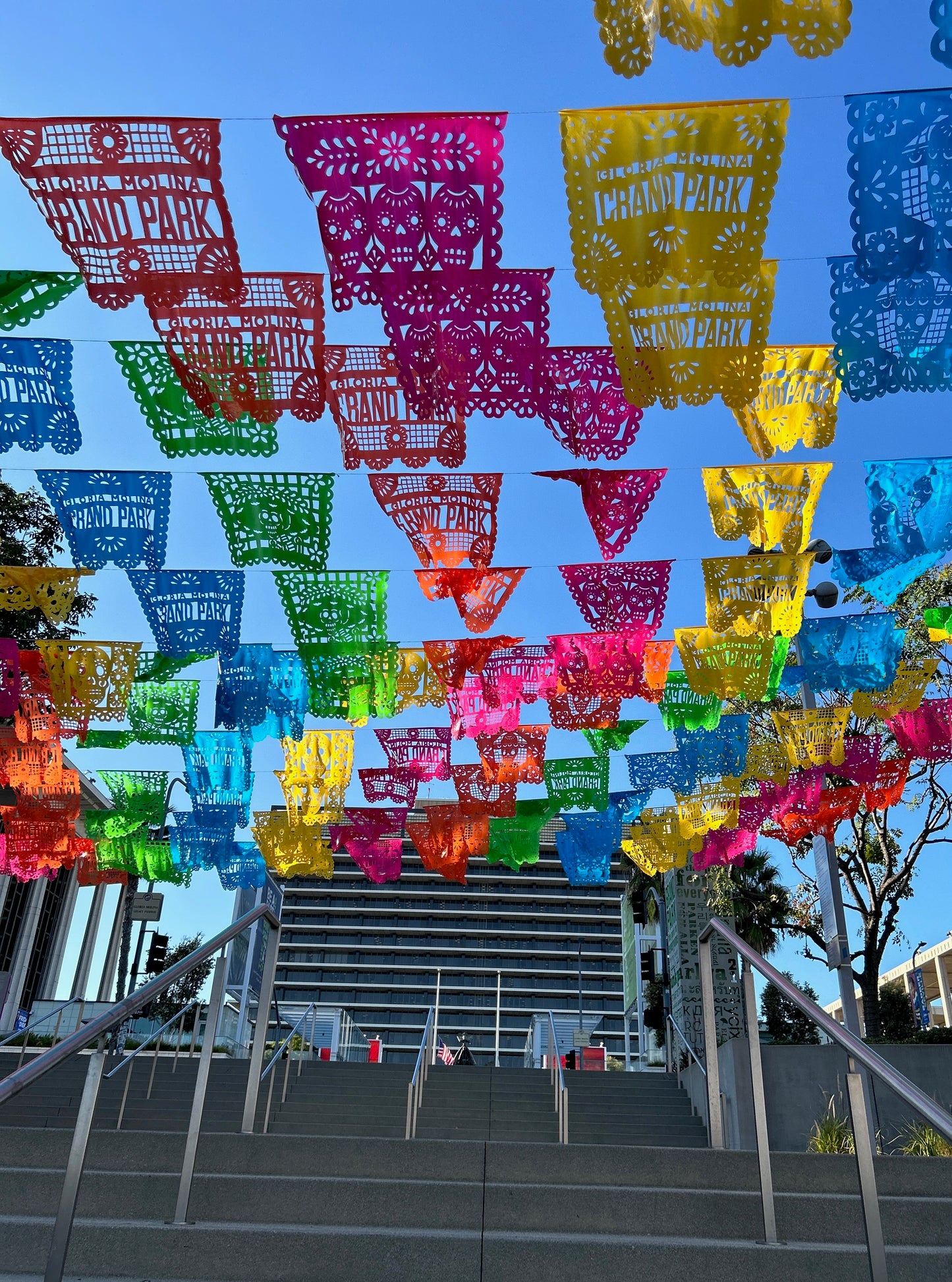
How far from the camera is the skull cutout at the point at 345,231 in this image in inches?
147

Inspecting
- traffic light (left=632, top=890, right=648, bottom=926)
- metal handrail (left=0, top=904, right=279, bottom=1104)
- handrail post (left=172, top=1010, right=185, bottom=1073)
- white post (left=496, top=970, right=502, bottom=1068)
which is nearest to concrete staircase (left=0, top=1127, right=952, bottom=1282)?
metal handrail (left=0, top=904, right=279, bottom=1104)

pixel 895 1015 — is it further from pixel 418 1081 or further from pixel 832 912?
pixel 418 1081

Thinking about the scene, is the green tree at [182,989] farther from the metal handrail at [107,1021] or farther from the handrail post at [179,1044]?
the metal handrail at [107,1021]

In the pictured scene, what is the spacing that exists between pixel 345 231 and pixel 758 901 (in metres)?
18.9

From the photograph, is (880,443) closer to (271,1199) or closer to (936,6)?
(936,6)

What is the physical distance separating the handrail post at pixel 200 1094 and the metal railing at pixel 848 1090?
2.13 meters

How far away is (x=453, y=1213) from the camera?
11.7 ft

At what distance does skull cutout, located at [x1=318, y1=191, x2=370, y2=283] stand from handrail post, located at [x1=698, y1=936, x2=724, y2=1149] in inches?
146

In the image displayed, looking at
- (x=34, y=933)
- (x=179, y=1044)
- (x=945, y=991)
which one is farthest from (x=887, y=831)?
(x=945, y=991)

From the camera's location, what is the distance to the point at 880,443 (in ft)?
21.4

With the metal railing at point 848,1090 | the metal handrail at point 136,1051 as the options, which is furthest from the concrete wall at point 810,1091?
the metal handrail at point 136,1051

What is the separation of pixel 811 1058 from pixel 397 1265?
7.03m

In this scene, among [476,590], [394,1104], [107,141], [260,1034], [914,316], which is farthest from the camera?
[394,1104]

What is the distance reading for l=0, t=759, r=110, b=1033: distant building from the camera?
2066 centimetres
